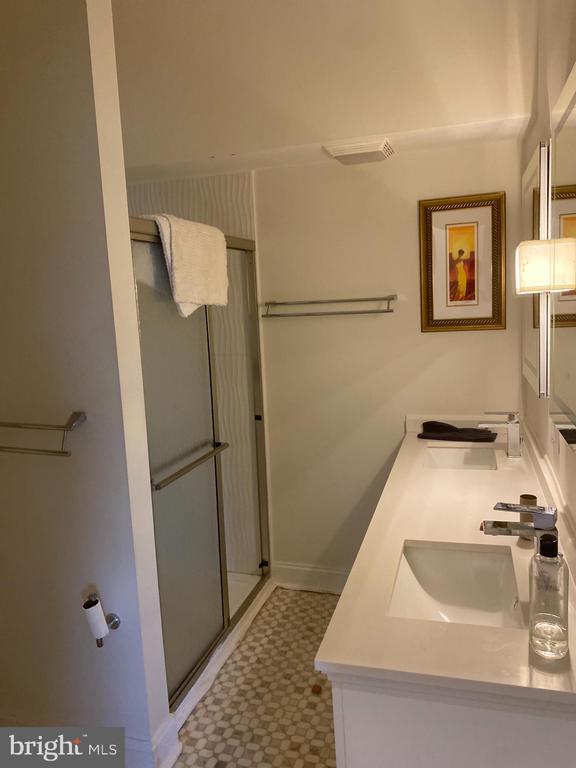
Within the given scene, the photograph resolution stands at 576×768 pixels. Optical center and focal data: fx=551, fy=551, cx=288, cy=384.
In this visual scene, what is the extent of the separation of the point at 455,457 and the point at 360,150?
1461 millimetres

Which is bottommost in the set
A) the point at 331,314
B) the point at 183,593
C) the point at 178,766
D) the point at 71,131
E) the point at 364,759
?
the point at 178,766

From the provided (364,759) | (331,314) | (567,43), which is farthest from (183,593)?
(567,43)

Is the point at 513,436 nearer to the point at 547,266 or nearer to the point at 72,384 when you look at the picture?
the point at 547,266

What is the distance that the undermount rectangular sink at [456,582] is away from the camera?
4.63ft

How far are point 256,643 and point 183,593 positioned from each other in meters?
0.61

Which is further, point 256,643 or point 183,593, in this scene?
point 256,643

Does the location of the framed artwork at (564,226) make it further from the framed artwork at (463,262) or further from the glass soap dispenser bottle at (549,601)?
the framed artwork at (463,262)

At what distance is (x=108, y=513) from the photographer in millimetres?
1758

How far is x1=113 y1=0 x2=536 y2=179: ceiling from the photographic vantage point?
1687 mm

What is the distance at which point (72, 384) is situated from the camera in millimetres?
1732

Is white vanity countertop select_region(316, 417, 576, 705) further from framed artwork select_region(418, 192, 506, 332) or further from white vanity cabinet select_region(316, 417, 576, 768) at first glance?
framed artwork select_region(418, 192, 506, 332)

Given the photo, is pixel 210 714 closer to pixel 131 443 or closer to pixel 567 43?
pixel 131 443

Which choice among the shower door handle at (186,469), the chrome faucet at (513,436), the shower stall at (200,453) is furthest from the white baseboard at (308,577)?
A: the chrome faucet at (513,436)

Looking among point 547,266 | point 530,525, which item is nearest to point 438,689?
point 530,525
